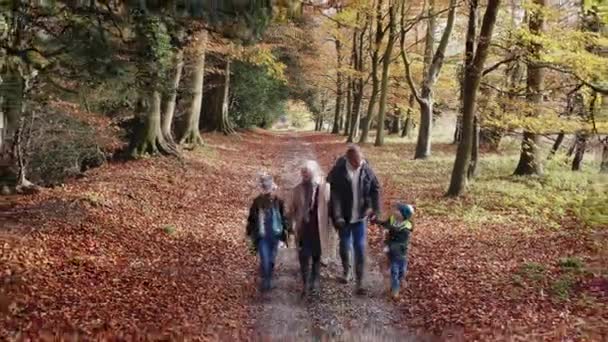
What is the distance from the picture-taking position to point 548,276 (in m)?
7.96

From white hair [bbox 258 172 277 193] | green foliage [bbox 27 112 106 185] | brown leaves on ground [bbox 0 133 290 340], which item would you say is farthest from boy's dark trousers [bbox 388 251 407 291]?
green foliage [bbox 27 112 106 185]

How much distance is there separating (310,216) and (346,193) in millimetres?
628

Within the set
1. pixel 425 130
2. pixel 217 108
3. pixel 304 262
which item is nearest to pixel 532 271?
pixel 304 262

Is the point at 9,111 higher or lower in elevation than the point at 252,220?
higher

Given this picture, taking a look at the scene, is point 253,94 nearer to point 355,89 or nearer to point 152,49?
point 355,89

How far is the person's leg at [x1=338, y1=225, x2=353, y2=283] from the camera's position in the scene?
7630 mm

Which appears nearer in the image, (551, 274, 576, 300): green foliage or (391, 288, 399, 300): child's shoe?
(551, 274, 576, 300): green foliage

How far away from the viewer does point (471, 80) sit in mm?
13320

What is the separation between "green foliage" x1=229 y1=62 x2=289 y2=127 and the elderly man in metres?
23.3

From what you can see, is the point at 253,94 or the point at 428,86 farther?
the point at 253,94

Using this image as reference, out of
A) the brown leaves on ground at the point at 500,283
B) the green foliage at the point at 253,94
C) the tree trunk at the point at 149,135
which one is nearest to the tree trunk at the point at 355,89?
the green foliage at the point at 253,94

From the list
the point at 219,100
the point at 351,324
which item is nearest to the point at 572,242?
the point at 351,324

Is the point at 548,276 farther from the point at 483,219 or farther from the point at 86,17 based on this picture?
the point at 86,17

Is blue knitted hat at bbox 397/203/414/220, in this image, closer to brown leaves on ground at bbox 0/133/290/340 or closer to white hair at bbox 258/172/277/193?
white hair at bbox 258/172/277/193
